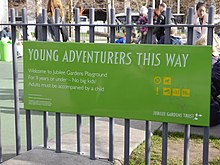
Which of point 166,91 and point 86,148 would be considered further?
point 86,148

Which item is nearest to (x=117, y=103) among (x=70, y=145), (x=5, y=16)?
(x=70, y=145)

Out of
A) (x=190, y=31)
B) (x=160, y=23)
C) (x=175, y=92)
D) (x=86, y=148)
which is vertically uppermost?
(x=160, y=23)

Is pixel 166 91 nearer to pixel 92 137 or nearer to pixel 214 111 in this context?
pixel 92 137

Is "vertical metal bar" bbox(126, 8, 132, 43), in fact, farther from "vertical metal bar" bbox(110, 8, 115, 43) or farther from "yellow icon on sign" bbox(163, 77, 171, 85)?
"yellow icon on sign" bbox(163, 77, 171, 85)

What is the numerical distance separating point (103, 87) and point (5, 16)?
27912 mm

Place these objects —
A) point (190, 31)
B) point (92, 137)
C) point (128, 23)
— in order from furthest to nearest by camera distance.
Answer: point (92, 137) → point (128, 23) → point (190, 31)

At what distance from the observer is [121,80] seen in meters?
3.37

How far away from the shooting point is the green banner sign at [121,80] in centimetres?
314

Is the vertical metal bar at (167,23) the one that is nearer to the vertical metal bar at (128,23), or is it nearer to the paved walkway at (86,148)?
the vertical metal bar at (128,23)

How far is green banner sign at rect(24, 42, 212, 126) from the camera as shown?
3145 millimetres

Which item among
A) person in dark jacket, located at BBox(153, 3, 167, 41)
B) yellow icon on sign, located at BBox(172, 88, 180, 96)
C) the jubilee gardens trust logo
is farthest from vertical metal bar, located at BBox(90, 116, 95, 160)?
person in dark jacket, located at BBox(153, 3, 167, 41)

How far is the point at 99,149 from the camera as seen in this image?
4215 millimetres

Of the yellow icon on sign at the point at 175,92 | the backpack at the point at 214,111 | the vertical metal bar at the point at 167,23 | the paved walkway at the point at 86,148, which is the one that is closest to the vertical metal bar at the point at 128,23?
the vertical metal bar at the point at 167,23

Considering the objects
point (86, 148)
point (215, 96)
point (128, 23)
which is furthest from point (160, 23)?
point (128, 23)
